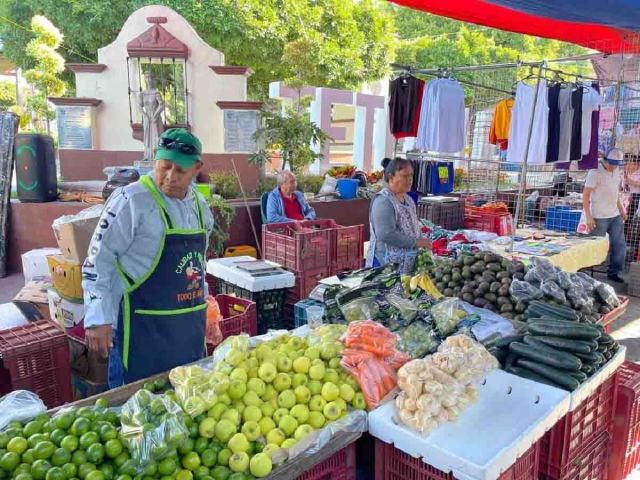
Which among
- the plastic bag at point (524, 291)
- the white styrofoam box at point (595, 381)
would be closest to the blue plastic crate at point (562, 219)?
the plastic bag at point (524, 291)

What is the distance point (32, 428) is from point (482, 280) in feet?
10.9

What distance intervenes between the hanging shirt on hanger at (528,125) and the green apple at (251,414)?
5302 millimetres

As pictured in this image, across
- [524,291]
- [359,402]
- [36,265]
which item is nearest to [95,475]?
[359,402]

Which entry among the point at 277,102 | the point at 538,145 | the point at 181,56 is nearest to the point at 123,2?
the point at 181,56

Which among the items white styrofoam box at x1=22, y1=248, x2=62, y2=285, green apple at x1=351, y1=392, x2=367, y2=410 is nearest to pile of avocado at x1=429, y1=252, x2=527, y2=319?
green apple at x1=351, y1=392, x2=367, y2=410

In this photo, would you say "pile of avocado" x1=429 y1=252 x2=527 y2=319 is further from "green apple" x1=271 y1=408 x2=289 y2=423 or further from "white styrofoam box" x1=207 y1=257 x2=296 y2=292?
"green apple" x1=271 y1=408 x2=289 y2=423

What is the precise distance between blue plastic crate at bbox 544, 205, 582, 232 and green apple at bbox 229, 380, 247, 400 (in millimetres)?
7349

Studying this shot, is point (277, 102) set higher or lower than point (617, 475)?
higher

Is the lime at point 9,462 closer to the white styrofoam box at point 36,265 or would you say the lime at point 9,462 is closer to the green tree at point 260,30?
the white styrofoam box at point 36,265

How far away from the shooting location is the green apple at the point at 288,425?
6.51 ft

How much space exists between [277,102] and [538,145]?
670 inches

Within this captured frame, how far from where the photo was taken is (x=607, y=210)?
7664mm

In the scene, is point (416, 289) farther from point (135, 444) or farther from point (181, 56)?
point (181, 56)

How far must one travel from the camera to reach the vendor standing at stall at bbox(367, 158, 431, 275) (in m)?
4.41
